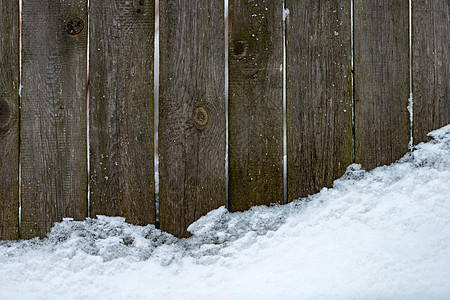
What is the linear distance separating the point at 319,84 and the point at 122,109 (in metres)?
0.76

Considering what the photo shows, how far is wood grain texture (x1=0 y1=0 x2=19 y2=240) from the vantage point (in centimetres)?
130

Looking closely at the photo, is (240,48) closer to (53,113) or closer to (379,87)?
(379,87)

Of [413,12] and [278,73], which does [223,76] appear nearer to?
[278,73]

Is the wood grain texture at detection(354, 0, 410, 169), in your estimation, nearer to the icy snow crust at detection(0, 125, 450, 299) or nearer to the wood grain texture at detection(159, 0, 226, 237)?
the icy snow crust at detection(0, 125, 450, 299)

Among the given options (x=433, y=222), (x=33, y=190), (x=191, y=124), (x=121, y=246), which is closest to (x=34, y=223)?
(x=33, y=190)

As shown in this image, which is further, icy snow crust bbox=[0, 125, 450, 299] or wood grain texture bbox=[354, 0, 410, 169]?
wood grain texture bbox=[354, 0, 410, 169]

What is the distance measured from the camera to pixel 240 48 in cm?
129

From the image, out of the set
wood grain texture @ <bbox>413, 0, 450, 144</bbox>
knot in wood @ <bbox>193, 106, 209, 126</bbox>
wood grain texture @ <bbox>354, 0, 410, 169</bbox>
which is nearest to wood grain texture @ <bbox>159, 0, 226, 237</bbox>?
knot in wood @ <bbox>193, 106, 209, 126</bbox>

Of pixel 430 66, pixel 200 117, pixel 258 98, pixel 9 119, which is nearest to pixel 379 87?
pixel 430 66

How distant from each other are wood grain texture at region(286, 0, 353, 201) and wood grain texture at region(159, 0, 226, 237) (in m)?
0.27

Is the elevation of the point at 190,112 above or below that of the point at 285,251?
above

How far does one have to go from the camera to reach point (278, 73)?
130cm

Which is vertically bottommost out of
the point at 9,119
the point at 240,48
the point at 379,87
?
the point at 9,119

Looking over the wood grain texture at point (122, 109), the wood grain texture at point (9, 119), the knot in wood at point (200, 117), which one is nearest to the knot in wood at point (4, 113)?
the wood grain texture at point (9, 119)
